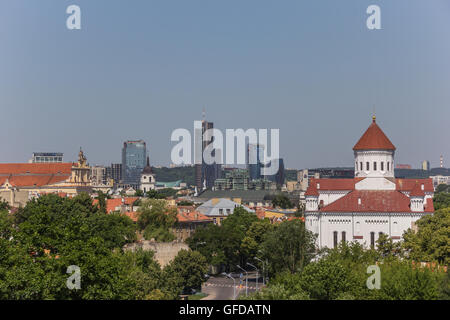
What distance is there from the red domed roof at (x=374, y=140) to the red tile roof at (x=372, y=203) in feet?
23.3

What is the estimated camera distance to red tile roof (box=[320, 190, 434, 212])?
95.2 m

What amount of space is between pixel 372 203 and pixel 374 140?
10567mm

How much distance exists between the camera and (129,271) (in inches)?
2625

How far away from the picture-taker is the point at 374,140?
343ft

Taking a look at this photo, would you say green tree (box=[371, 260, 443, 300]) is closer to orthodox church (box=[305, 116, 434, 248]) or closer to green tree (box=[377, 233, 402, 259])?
green tree (box=[377, 233, 402, 259])

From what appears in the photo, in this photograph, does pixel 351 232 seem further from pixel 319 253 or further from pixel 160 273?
pixel 160 273

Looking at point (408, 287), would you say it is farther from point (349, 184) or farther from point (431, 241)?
point (349, 184)

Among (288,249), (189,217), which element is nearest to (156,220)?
(189,217)

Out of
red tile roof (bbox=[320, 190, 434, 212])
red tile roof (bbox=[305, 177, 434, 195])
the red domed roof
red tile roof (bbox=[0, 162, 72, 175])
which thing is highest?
the red domed roof

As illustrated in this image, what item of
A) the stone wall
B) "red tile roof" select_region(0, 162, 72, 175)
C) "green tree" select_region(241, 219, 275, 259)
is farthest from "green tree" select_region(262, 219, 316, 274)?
"red tile roof" select_region(0, 162, 72, 175)

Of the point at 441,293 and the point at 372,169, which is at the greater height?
the point at 372,169

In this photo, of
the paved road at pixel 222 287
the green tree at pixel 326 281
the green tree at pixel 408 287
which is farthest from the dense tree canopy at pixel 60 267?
the green tree at pixel 408 287
